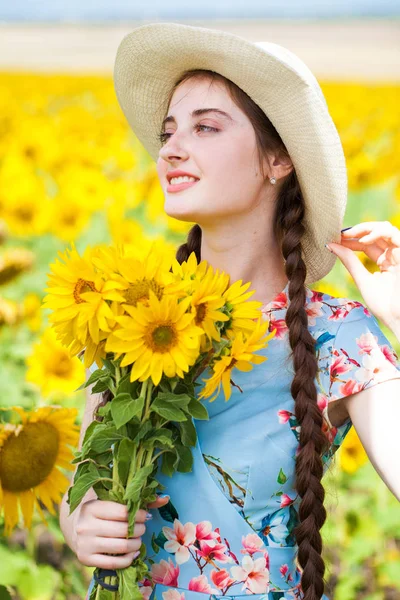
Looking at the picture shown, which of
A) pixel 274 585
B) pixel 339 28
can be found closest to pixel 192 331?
pixel 274 585

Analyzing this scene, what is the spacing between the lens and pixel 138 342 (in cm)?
142

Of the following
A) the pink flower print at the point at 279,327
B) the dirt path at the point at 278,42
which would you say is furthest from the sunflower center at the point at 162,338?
the dirt path at the point at 278,42

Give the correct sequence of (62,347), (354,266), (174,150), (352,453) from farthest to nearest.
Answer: (352,453) < (62,347) < (354,266) < (174,150)

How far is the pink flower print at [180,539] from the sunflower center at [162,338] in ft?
1.54

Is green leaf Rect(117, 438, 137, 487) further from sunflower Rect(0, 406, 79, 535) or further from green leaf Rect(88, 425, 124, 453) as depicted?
sunflower Rect(0, 406, 79, 535)

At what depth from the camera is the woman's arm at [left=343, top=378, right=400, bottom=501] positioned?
1.67 m

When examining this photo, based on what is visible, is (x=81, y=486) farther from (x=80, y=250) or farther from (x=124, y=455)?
(x=80, y=250)

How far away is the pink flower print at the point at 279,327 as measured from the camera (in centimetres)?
184

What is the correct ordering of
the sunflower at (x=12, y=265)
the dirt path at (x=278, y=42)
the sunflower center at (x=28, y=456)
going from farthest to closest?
the dirt path at (x=278, y=42) < the sunflower at (x=12, y=265) < the sunflower center at (x=28, y=456)

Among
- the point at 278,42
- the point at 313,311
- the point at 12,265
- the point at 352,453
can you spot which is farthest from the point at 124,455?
Result: the point at 278,42

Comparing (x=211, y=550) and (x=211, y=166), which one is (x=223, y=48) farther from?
(x=211, y=550)

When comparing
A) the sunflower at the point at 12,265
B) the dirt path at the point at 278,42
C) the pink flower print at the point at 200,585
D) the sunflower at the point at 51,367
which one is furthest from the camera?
the dirt path at the point at 278,42

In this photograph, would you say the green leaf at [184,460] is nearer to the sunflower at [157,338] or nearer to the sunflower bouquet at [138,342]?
the sunflower bouquet at [138,342]

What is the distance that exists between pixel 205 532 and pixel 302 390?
0.33m
